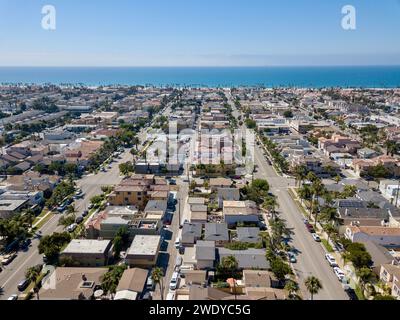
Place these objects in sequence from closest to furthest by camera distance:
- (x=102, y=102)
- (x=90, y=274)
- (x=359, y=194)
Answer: (x=90, y=274) → (x=359, y=194) → (x=102, y=102)

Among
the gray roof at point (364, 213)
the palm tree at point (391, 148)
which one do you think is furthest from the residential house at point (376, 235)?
the palm tree at point (391, 148)

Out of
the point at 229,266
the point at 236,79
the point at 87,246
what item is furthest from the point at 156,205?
the point at 236,79

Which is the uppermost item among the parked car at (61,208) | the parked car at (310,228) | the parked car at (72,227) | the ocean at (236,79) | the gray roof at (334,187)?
the ocean at (236,79)

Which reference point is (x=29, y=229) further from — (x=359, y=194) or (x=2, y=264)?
(x=359, y=194)

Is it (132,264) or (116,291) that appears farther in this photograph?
(132,264)

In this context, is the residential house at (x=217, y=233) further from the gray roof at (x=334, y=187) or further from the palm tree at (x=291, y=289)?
the gray roof at (x=334, y=187)

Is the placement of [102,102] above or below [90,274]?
above
